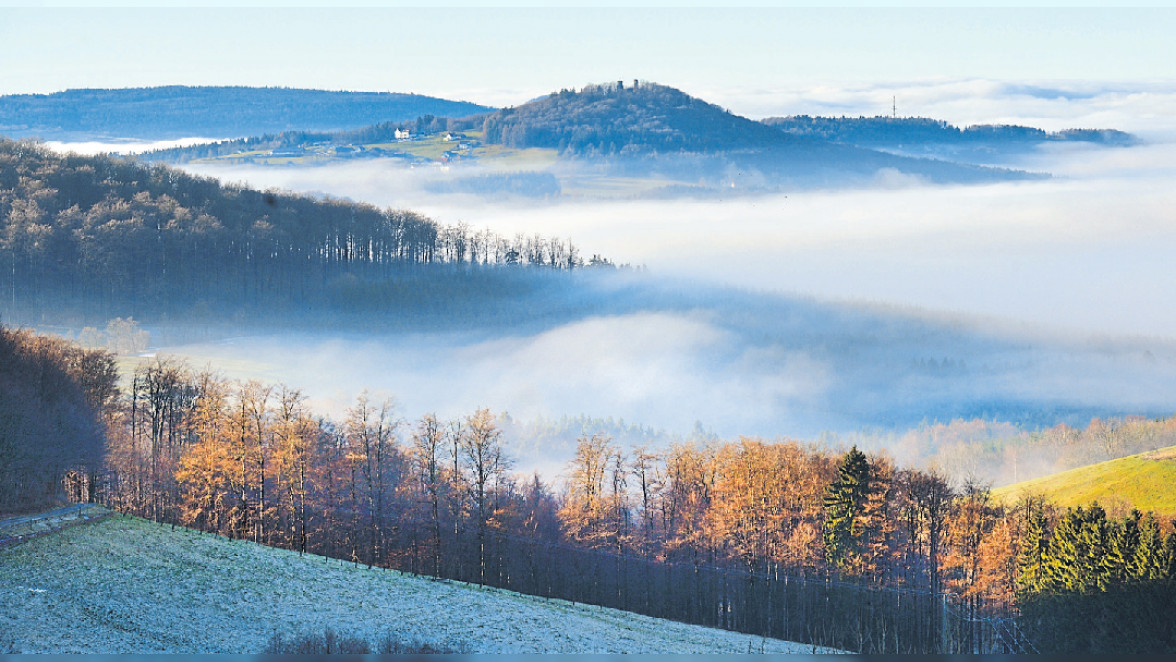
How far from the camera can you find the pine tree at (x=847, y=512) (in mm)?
85312

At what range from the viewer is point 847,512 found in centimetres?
8606

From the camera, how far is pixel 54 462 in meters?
76.9

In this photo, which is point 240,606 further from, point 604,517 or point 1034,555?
point 1034,555

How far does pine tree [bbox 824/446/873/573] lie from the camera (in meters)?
85.3

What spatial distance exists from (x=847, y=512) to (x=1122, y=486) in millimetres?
59767

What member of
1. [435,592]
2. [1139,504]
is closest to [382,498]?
[435,592]

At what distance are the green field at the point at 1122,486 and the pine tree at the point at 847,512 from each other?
127 ft

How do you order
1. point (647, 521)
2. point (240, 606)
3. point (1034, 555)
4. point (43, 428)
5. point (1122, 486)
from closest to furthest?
point (240, 606)
point (43, 428)
point (1034, 555)
point (647, 521)
point (1122, 486)

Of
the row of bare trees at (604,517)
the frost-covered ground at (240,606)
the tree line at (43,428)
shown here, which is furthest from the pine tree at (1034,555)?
the tree line at (43,428)

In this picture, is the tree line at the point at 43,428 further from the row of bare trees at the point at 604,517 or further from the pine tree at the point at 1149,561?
the pine tree at the point at 1149,561

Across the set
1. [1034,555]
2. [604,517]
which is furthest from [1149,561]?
[604,517]

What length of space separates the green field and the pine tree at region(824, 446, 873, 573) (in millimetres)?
38611

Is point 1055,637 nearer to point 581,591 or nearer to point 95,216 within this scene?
point 581,591

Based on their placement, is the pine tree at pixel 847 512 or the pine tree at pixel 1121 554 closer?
the pine tree at pixel 1121 554
